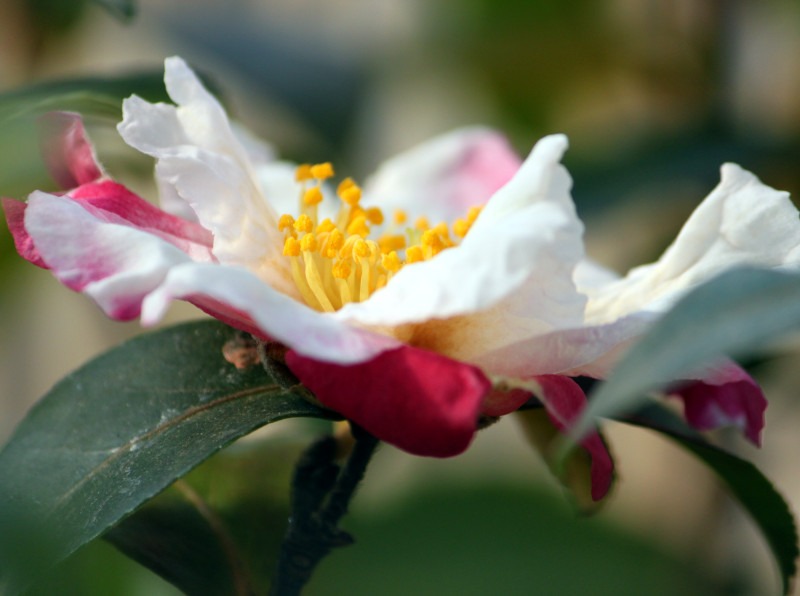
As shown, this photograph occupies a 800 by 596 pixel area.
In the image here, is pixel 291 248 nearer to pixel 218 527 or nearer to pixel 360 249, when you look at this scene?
pixel 360 249

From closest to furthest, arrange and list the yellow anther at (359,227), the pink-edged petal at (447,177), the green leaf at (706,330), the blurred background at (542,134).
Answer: the green leaf at (706,330) → the yellow anther at (359,227) → the pink-edged petal at (447,177) → the blurred background at (542,134)

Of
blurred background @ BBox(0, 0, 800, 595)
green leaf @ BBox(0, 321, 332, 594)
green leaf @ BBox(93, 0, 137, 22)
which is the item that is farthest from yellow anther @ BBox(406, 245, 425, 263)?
blurred background @ BBox(0, 0, 800, 595)

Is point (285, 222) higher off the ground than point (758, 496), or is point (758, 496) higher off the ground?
point (285, 222)

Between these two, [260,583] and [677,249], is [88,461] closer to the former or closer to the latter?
[260,583]

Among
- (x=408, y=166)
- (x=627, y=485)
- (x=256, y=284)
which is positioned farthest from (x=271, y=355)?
(x=627, y=485)

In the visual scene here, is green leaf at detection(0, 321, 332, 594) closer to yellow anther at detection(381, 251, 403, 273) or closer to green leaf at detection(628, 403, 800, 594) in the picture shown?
yellow anther at detection(381, 251, 403, 273)

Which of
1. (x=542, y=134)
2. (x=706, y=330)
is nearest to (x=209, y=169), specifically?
(x=706, y=330)

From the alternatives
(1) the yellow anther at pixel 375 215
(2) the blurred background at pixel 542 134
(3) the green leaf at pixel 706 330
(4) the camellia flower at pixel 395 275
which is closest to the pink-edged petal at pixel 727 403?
(4) the camellia flower at pixel 395 275

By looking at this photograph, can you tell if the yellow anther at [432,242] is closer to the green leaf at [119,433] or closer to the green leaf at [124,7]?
the green leaf at [119,433]
